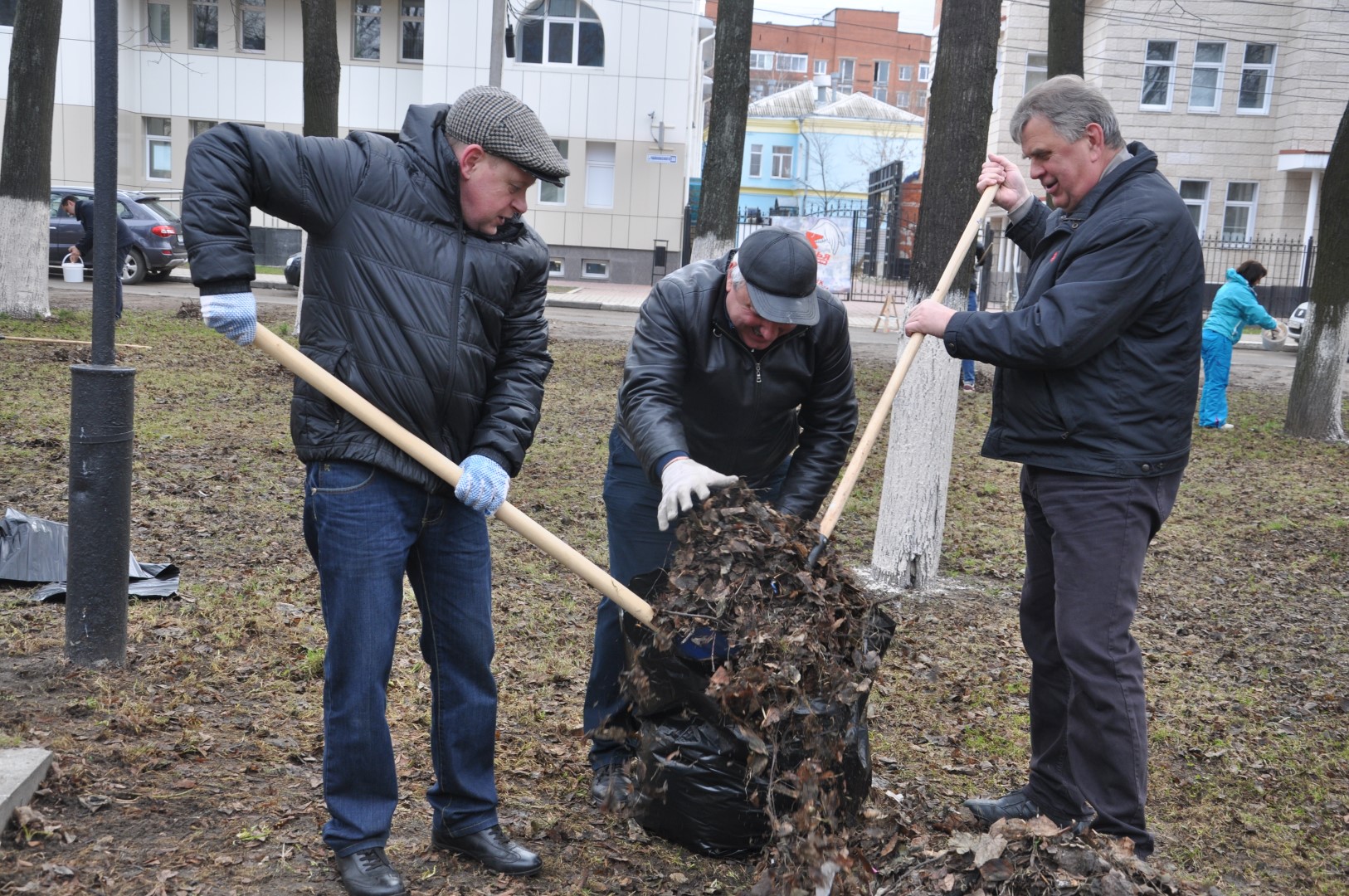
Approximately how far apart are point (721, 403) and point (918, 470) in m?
2.31

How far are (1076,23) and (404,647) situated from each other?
8742mm

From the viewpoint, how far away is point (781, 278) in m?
3.02

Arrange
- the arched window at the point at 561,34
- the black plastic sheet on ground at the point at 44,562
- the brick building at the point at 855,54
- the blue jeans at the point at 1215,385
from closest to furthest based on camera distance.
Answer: the black plastic sheet on ground at the point at 44,562, the blue jeans at the point at 1215,385, the arched window at the point at 561,34, the brick building at the point at 855,54

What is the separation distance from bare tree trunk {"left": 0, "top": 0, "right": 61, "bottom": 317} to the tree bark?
2739mm

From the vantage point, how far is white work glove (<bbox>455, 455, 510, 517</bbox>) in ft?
9.04

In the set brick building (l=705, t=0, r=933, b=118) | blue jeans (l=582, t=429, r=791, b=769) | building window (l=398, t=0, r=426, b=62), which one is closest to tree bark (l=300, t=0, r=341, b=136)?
blue jeans (l=582, t=429, r=791, b=769)

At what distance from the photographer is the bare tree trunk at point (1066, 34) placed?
10141mm

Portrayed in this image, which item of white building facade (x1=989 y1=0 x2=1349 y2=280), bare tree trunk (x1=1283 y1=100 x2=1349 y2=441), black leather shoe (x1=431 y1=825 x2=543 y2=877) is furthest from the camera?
white building facade (x1=989 y1=0 x2=1349 y2=280)

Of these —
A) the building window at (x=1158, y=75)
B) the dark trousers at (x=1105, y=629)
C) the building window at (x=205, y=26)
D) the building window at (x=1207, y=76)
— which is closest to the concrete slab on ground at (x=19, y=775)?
the dark trousers at (x=1105, y=629)

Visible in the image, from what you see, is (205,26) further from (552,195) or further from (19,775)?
(19,775)

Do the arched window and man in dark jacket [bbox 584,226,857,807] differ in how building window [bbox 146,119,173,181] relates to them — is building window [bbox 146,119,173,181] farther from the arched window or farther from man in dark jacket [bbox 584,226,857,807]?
man in dark jacket [bbox 584,226,857,807]

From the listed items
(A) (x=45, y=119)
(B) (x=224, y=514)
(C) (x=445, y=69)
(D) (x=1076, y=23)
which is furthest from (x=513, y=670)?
(C) (x=445, y=69)

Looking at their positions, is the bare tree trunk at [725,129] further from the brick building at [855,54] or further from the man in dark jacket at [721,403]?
the brick building at [855,54]

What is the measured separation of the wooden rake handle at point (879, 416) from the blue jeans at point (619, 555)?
0.26m
